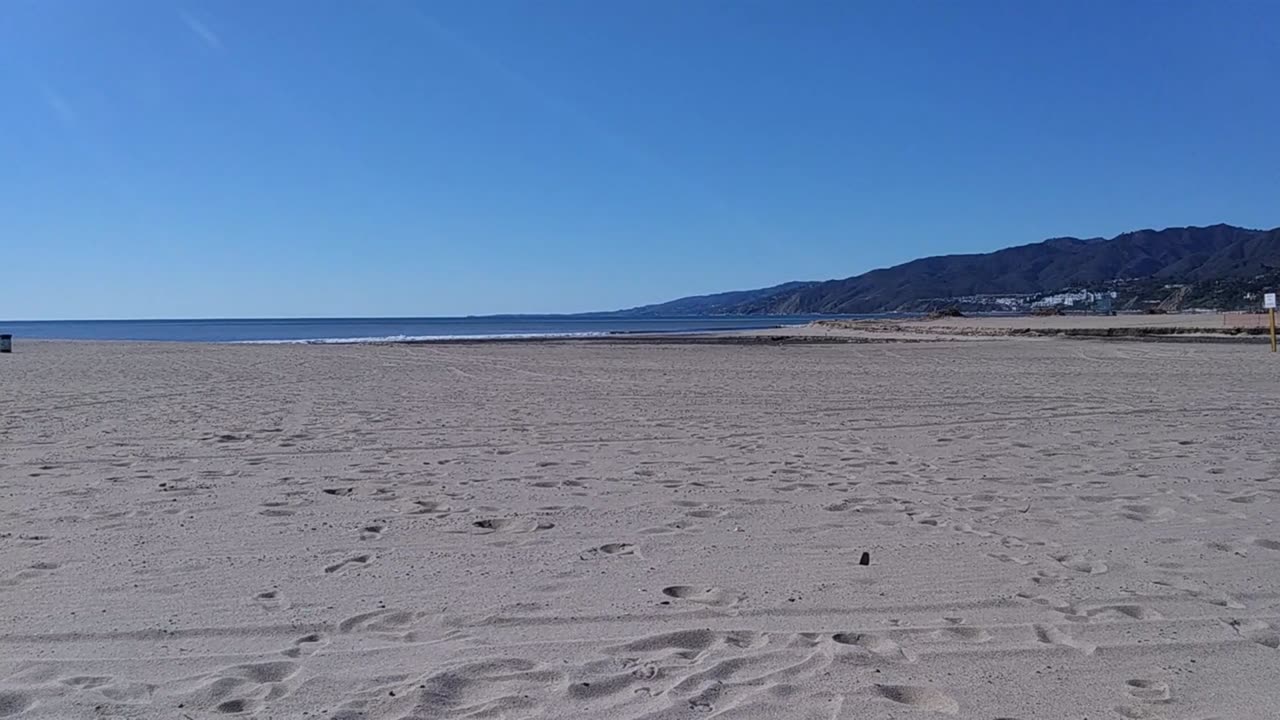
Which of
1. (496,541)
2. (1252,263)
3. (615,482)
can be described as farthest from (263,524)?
(1252,263)

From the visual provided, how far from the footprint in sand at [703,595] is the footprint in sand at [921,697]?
1.05 m

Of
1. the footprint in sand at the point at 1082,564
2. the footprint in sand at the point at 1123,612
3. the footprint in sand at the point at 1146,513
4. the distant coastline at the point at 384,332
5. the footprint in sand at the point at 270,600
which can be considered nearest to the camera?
the footprint in sand at the point at 1123,612

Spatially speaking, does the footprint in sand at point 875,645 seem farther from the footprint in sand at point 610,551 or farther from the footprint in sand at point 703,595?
the footprint in sand at point 610,551

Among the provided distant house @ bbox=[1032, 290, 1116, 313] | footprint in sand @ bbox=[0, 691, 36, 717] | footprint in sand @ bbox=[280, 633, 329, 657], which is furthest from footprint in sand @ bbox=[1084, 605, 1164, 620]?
distant house @ bbox=[1032, 290, 1116, 313]

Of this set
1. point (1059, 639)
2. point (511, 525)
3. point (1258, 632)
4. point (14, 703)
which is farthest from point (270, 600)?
point (1258, 632)

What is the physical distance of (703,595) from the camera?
4441mm

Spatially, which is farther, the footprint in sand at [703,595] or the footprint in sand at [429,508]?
the footprint in sand at [429,508]

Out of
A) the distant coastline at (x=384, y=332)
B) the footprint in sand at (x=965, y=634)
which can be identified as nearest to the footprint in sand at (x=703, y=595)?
the footprint in sand at (x=965, y=634)

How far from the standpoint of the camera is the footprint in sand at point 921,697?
3.24 meters

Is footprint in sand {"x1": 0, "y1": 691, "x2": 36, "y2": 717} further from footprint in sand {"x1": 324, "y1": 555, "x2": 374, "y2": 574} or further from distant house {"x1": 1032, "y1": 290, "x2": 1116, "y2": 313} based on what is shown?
distant house {"x1": 1032, "y1": 290, "x2": 1116, "y2": 313}

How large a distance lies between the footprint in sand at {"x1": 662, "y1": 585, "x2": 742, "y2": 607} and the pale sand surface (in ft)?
0.06

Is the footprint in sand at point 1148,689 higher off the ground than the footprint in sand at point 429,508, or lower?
lower

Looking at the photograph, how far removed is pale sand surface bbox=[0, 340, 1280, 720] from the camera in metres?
3.41

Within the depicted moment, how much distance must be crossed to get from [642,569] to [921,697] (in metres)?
1.85
